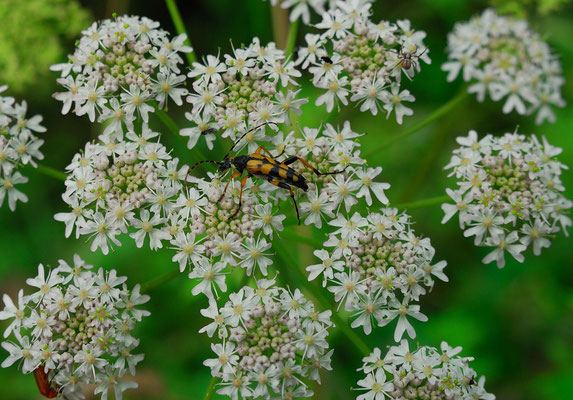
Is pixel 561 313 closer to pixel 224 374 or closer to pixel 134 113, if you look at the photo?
pixel 224 374

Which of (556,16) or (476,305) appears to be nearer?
(476,305)

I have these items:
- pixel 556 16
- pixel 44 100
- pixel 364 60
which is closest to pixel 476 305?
pixel 364 60

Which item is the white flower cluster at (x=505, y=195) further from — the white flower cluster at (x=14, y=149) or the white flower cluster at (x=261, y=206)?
the white flower cluster at (x=14, y=149)

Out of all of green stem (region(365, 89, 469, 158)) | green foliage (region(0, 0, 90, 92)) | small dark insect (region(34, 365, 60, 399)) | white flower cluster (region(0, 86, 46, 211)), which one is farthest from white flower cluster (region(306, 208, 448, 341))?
green foliage (region(0, 0, 90, 92))

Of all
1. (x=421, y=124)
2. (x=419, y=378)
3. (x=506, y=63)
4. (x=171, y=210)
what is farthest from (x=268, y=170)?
(x=506, y=63)

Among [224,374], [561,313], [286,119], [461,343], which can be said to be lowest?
[561,313]

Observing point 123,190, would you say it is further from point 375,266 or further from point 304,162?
point 375,266
